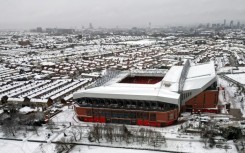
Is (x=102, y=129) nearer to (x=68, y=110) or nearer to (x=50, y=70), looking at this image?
(x=68, y=110)

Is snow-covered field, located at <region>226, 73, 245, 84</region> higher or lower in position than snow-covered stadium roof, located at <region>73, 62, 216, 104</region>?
lower

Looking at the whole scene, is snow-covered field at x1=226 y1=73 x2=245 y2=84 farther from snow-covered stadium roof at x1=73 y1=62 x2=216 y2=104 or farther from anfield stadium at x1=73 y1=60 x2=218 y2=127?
anfield stadium at x1=73 y1=60 x2=218 y2=127

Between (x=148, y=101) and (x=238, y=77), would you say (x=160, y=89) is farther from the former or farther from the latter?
(x=238, y=77)

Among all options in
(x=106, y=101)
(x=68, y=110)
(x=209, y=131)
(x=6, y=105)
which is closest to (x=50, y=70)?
(x=6, y=105)

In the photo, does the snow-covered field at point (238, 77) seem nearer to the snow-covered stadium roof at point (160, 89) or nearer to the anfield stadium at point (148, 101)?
the snow-covered stadium roof at point (160, 89)

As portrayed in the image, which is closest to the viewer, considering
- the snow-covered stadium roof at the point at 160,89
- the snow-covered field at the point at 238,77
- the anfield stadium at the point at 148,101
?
the snow-covered stadium roof at the point at 160,89

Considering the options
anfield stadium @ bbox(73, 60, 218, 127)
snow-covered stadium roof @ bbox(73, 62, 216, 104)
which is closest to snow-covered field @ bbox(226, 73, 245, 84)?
snow-covered stadium roof @ bbox(73, 62, 216, 104)

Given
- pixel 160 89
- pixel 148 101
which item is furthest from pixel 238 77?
pixel 148 101

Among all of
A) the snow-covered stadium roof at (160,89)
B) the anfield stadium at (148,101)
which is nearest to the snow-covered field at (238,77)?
the snow-covered stadium roof at (160,89)
